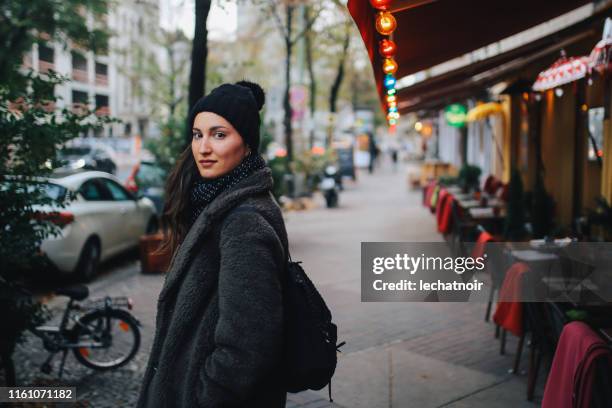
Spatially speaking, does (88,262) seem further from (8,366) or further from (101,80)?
(101,80)

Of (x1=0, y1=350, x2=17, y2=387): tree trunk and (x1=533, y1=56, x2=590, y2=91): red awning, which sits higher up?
(x1=533, y1=56, x2=590, y2=91): red awning

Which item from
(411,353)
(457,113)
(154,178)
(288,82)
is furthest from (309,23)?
(411,353)

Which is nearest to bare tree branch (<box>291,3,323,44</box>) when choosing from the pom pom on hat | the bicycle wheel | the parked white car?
the parked white car

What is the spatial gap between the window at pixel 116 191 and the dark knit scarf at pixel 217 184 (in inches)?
346

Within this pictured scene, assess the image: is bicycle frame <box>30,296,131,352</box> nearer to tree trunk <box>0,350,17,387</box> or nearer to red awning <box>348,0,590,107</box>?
tree trunk <box>0,350,17,387</box>

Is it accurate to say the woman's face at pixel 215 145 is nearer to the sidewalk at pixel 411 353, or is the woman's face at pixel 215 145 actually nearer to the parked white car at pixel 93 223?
the sidewalk at pixel 411 353

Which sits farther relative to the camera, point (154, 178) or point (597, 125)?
point (154, 178)

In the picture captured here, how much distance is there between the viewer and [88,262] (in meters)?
9.80

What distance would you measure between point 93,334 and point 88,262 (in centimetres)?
424

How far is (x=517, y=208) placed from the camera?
9.87 meters

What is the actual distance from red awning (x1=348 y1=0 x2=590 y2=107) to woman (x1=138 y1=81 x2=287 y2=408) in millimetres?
1792

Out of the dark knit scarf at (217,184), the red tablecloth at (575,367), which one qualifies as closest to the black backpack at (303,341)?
the dark knit scarf at (217,184)

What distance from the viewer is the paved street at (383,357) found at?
5223 mm

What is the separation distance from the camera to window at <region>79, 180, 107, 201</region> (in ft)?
33.2
